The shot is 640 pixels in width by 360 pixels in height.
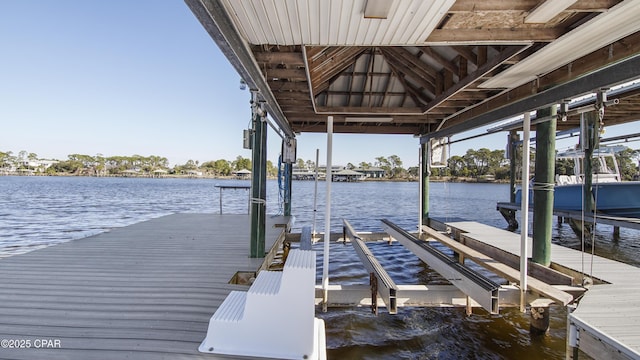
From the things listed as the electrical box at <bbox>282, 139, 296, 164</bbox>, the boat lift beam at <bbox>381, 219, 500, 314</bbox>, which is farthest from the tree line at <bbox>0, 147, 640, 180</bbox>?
the boat lift beam at <bbox>381, 219, 500, 314</bbox>

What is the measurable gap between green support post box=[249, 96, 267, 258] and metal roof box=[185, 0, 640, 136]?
45 cm

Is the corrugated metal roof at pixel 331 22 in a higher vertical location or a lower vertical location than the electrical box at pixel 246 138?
higher

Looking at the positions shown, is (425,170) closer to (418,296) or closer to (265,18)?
(418,296)

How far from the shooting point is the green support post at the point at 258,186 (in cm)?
435

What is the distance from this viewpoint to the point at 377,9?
2115 millimetres

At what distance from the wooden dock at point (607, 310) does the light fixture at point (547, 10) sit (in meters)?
2.62

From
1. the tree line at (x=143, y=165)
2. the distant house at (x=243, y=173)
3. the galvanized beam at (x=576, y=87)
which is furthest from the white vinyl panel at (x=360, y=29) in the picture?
the tree line at (x=143, y=165)

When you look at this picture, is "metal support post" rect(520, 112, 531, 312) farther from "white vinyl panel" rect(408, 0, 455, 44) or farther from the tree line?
the tree line

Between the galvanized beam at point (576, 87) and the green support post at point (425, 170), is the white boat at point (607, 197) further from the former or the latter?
the galvanized beam at point (576, 87)

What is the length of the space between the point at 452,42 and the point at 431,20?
1.73 feet

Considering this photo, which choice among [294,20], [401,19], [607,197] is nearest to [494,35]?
[401,19]

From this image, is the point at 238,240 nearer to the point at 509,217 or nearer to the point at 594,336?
the point at 594,336

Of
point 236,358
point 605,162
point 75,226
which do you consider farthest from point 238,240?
point 605,162

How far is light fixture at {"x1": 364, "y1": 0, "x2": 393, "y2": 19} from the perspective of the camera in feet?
6.68
